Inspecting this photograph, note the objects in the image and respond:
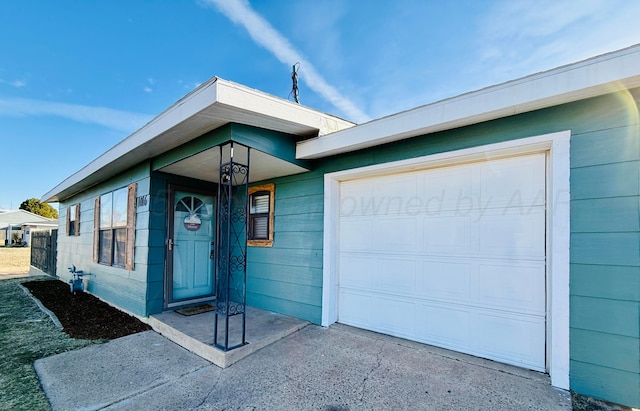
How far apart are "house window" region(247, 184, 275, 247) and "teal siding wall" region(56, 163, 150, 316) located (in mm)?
1482

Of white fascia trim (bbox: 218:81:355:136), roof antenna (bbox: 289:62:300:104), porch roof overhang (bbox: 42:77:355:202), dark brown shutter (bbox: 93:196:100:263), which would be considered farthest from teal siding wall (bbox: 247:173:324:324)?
dark brown shutter (bbox: 93:196:100:263)

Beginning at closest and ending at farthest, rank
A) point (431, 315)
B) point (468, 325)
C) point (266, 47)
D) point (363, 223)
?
1. point (468, 325)
2. point (431, 315)
3. point (363, 223)
4. point (266, 47)

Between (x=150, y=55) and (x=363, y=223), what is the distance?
6.27 metres

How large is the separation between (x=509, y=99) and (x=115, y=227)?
19.5ft

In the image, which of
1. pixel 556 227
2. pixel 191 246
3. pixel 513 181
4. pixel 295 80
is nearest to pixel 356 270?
pixel 513 181

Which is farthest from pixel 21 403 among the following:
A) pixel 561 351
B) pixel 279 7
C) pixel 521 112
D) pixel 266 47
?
pixel 266 47

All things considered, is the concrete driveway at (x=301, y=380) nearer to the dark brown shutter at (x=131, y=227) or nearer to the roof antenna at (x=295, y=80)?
the dark brown shutter at (x=131, y=227)

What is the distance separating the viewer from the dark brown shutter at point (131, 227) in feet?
14.2

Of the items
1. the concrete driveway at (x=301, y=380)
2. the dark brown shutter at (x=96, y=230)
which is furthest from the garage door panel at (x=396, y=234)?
the dark brown shutter at (x=96, y=230)

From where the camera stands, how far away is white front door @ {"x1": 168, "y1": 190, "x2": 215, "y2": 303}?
4328mm

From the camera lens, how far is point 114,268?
4824 mm

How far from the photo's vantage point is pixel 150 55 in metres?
6.28

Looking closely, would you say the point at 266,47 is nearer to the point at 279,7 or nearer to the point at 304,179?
the point at 279,7

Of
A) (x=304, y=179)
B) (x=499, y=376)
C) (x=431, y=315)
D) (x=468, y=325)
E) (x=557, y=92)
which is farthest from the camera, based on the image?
(x=304, y=179)
